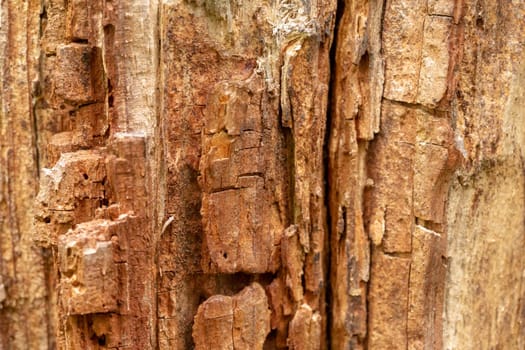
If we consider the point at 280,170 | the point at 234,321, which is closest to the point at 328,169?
the point at 280,170

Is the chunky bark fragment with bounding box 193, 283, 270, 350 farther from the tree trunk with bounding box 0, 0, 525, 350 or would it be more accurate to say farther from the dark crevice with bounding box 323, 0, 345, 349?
the dark crevice with bounding box 323, 0, 345, 349

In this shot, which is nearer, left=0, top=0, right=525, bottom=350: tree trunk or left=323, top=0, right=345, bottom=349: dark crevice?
left=0, top=0, right=525, bottom=350: tree trunk

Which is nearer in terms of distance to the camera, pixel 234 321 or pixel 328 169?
pixel 234 321

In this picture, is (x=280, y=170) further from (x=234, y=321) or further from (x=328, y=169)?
(x=234, y=321)

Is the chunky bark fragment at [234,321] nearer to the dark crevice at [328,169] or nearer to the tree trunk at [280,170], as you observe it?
the tree trunk at [280,170]

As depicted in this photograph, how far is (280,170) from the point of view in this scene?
1.47m

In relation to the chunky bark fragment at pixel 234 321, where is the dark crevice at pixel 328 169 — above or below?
above

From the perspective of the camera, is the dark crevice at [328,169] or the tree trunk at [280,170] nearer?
the tree trunk at [280,170]

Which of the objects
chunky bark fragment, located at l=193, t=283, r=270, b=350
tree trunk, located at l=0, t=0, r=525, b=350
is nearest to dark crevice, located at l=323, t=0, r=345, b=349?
tree trunk, located at l=0, t=0, r=525, b=350

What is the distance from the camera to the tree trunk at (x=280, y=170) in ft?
4.37

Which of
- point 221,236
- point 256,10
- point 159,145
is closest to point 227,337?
point 221,236

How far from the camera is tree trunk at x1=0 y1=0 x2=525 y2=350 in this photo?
133cm

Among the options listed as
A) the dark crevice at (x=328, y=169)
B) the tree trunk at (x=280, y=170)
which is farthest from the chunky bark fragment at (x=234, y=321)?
the dark crevice at (x=328, y=169)

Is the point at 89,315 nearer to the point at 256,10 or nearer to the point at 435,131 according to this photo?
the point at 256,10
